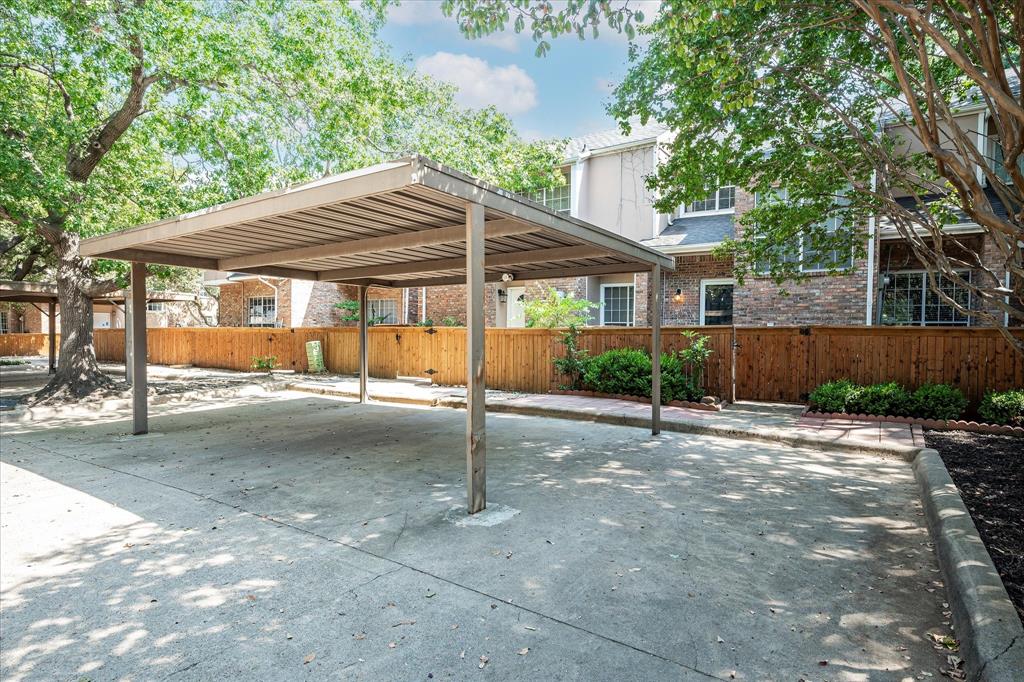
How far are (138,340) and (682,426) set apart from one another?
7.90m

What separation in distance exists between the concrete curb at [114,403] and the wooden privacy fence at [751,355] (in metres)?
3.27

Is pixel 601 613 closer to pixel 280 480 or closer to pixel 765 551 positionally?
pixel 765 551

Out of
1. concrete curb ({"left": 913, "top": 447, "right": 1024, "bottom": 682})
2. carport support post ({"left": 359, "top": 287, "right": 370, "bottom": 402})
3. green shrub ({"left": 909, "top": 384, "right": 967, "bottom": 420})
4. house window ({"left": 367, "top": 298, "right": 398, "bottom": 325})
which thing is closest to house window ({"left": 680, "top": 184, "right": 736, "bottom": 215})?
green shrub ({"left": 909, "top": 384, "right": 967, "bottom": 420})

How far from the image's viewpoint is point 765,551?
11.6 ft

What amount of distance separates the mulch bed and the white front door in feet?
35.4

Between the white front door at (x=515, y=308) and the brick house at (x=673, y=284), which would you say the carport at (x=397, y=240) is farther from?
the white front door at (x=515, y=308)

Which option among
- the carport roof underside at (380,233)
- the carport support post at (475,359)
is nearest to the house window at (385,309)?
the carport roof underside at (380,233)

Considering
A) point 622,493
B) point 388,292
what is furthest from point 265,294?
point 622,493

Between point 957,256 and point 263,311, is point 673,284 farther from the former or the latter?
point 263,311

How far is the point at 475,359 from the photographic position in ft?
14.1

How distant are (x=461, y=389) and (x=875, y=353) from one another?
8160mm

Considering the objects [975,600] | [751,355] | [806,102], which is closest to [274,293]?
[751,355]

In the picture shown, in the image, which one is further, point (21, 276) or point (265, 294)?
point (265, 294)

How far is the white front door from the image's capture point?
53.4 ft
